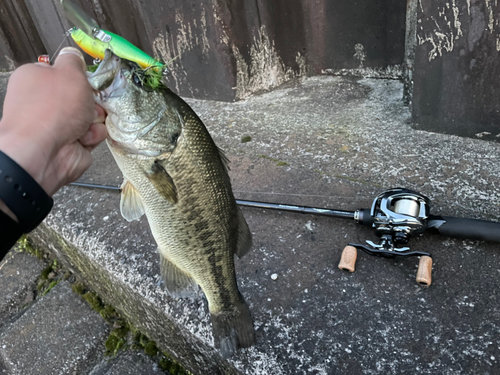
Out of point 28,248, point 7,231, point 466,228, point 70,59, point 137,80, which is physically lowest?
point 28,248

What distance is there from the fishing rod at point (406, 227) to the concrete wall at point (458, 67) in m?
1.07

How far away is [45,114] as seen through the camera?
121 cm

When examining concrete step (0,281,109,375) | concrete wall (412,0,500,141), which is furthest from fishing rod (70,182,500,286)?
concrete step (0,281,109,375)

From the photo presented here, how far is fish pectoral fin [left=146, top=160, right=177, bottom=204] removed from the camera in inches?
56.3

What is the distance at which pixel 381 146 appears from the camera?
267cm

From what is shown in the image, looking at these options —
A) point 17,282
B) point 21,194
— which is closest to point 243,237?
point 21,194

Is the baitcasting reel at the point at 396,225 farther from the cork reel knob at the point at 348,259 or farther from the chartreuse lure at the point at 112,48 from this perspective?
the chartreuse lure at the point at 112,48

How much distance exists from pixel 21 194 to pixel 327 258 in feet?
4.77

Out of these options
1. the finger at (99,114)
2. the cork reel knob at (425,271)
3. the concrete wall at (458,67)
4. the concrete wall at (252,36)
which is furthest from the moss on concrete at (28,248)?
the concrete wall at (458,67)

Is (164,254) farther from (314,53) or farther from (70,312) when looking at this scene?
(314,53)

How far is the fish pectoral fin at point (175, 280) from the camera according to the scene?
5.59 ft

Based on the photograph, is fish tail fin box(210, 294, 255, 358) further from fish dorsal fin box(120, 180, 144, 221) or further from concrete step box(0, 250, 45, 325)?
concrete step box(0, 250, 45, 325)

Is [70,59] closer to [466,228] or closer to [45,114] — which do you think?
[45,114]

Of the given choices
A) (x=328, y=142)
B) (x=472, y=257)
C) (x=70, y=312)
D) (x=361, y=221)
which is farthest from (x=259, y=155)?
(x=70, y=312)
